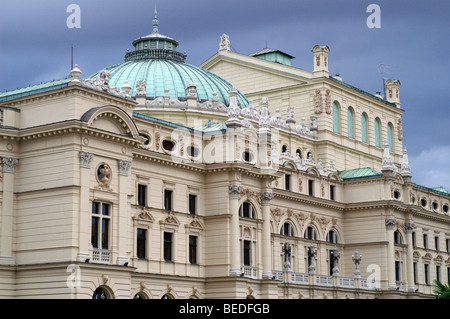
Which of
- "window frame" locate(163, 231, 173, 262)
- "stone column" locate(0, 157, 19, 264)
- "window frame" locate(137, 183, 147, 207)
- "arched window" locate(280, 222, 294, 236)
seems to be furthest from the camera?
"arched window" locate(280, 222, 294, 236)

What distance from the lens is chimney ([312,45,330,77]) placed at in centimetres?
8481

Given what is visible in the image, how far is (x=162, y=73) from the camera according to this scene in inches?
3024

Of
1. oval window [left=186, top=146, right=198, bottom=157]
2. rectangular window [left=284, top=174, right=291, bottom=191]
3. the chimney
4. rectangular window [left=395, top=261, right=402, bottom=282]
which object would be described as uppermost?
the chimney

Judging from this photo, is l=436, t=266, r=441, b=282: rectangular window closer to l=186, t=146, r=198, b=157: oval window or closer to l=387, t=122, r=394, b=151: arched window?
l=387, t=122, r=394, b=151: arched window

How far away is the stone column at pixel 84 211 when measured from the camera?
1972 inches

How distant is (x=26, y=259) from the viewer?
168ft

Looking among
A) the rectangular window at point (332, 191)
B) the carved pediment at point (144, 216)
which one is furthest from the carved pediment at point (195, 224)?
the rectangular window at point (332, 191)

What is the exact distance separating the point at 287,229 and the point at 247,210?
29.5ft

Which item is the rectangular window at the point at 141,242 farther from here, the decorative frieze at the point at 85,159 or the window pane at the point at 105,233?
the decorative frieze at the point at 85,159

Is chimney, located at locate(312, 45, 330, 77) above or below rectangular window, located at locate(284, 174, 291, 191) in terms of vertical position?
above

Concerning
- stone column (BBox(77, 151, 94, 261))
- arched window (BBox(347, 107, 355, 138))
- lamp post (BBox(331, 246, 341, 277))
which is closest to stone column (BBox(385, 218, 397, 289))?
lamp post (BBox(331, 246, 341, 277))

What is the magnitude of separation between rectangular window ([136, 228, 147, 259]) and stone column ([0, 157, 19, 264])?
9679 mm

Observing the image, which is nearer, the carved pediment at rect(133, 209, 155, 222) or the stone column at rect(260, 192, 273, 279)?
the carved pediment at rect(133, 209, 155, 222)
